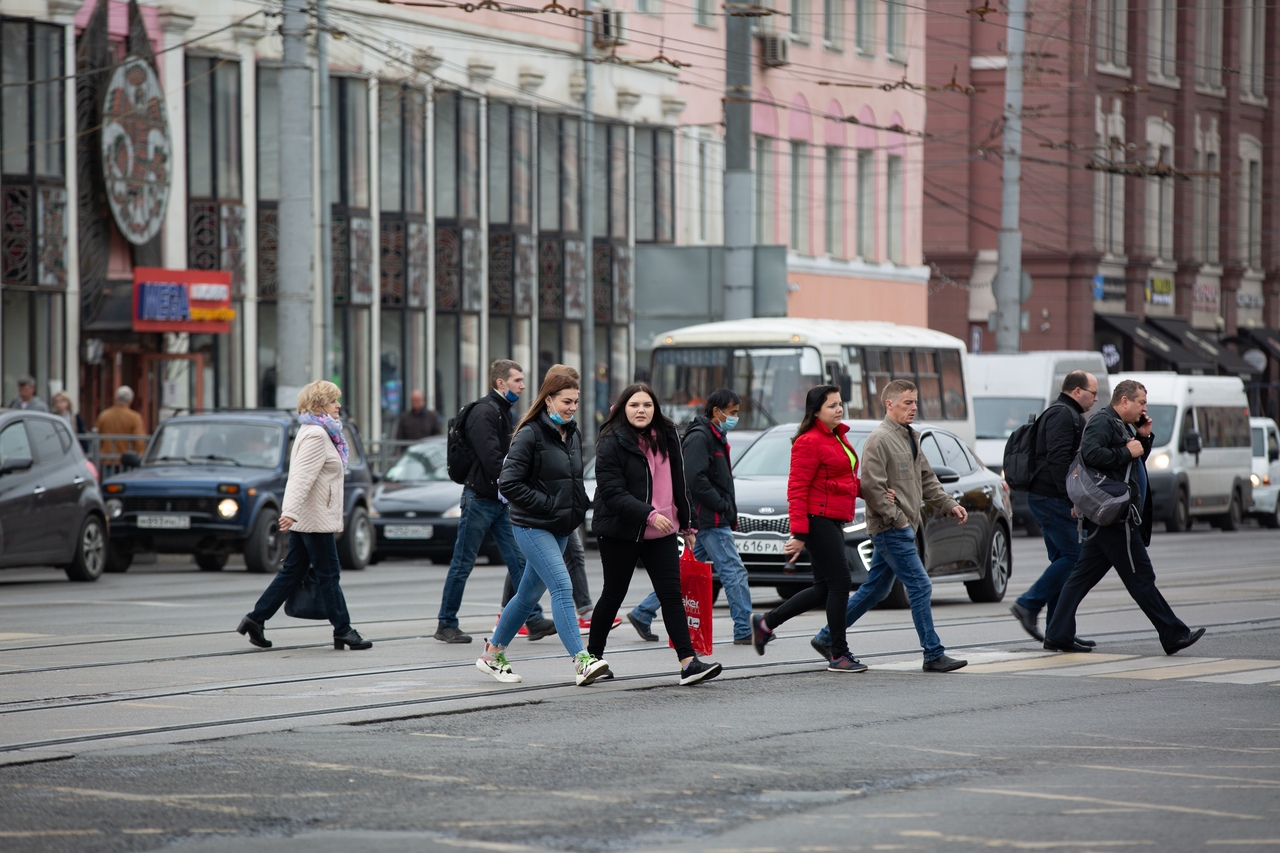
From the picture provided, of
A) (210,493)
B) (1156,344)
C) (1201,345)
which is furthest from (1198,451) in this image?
(1201,345)

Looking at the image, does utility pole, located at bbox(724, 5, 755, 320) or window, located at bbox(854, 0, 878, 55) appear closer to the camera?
utility pole, located at bbox(724, 5, 755, 320)

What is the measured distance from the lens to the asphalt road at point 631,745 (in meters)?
7.73

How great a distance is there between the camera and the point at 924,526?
17.8 metres

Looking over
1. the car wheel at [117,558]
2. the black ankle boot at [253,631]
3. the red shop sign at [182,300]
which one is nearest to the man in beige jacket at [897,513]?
the black ankle boot at [253,631]

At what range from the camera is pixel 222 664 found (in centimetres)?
1345

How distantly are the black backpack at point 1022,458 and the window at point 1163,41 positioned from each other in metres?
52.6

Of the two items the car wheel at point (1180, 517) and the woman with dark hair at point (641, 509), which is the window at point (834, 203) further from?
the woman with dark hair at point (641, 509)

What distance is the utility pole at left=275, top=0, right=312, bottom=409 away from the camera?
2502 centimetres

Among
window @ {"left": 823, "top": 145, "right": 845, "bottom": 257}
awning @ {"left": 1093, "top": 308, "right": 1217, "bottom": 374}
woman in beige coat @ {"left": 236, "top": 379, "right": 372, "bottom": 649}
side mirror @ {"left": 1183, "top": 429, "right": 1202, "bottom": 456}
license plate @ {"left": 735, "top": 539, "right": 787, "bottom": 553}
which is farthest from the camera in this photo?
awning @ {"left": 1093, "top": 308, "right": 1217, "bottom": 374}

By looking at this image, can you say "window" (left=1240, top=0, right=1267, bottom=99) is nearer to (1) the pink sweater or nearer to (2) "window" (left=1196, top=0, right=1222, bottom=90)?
(2) "window" (left=1196, top=0, right=1222, bottom=90)

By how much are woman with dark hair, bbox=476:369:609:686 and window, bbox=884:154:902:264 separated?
4562cm

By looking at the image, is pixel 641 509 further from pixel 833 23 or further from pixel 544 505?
pixel 833 23

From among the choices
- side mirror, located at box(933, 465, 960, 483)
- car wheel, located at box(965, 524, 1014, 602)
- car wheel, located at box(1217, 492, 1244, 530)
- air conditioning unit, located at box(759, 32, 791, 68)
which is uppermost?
air conditioning unit, located at box(759, 32, 791, 68)

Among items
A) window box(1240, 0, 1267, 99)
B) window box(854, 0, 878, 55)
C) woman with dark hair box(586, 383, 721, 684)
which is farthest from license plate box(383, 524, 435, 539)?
window box(1240, 0, 1267, 99)
